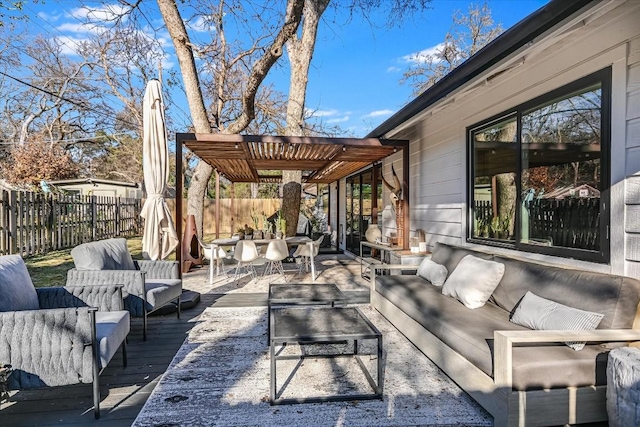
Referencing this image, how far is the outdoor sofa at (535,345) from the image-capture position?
1.93m

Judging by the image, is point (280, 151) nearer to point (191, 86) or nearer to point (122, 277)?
point (191, 86)

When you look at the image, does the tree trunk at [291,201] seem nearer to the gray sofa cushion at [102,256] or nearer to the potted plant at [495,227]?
the gray sofa cushion at [102,256]

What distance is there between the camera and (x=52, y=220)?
955 cm

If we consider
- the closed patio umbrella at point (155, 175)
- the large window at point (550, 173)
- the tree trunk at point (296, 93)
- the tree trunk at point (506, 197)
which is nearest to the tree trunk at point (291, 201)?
the tree trunk at point (296, 93)

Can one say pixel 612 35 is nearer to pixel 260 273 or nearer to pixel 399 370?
pixel 399 370

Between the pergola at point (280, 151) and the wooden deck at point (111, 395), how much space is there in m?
2.20

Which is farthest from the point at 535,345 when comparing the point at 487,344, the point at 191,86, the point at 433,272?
the point at 191,86

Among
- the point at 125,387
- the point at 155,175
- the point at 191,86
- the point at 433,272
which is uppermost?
the point at 191,86

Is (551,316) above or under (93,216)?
under

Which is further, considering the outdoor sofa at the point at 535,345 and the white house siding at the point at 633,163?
the white house siding at the point at 633,163

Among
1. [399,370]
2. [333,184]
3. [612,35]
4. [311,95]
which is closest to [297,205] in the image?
[333,184]

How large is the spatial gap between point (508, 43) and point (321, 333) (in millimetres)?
2412

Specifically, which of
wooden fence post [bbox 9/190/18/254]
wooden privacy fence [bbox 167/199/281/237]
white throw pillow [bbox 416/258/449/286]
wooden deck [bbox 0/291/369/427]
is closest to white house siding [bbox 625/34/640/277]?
white throw pillow [bbox 416/258/449/286]

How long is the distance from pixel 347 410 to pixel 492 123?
325 cm
